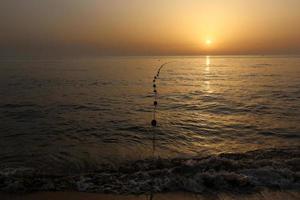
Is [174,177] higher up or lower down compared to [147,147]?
higher up

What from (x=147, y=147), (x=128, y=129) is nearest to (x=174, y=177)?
(x=147, y=147)

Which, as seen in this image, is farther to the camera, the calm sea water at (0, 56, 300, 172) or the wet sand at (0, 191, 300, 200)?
the calm sea water at (0, 56, 300, 172)

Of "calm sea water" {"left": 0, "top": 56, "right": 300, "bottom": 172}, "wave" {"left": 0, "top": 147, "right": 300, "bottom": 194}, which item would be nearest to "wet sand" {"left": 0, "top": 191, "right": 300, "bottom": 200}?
"wave" {"left": 0, "top": 147, "right": 300, "bottom": 194}

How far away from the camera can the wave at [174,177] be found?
8.48 m

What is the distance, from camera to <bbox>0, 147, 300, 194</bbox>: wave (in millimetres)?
8484

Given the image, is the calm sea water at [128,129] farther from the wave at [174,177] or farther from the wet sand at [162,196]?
the wet sand at [162,196]

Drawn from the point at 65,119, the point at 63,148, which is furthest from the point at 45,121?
the point at 63,148

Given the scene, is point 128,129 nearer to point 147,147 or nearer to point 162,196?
point 147,147

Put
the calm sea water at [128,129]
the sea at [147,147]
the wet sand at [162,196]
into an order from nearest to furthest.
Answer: the wet sand at [162,196]
the sea at [147,147]
the calm sea water at [128,129]

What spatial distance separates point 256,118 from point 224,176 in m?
10.4

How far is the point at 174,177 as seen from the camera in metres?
9.19

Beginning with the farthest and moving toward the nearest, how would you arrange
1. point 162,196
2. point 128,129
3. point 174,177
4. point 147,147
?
1. point 128,129
2. point 147,147
3. point 174,177
4. point 162,196

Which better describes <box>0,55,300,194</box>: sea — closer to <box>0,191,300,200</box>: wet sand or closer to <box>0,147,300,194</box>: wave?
<box>0,147,300,194</box>: wave

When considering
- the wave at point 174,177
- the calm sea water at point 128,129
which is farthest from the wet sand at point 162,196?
the calm sea water at point 128,129
